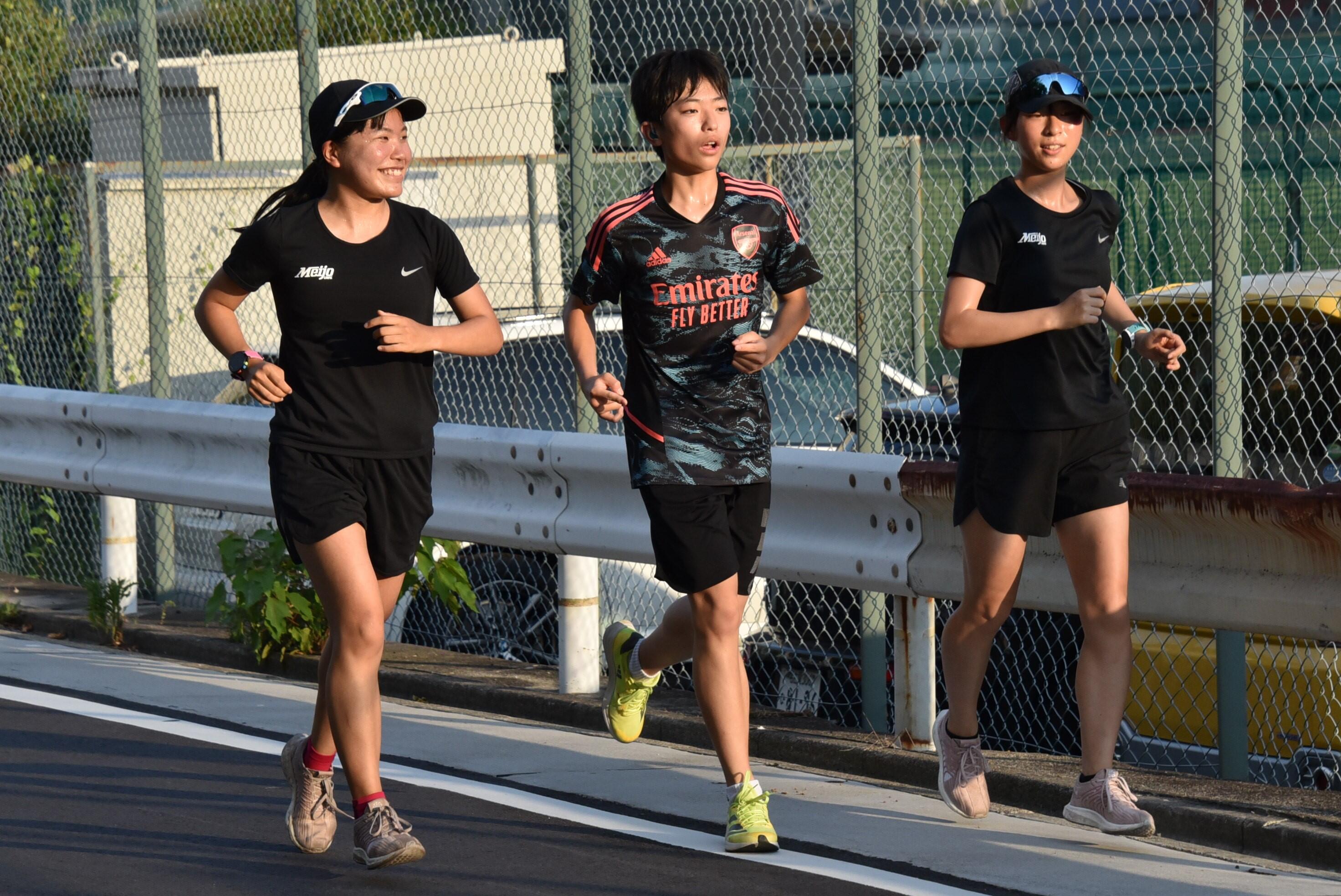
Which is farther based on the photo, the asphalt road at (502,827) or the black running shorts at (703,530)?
the black running shorts at (703,530)

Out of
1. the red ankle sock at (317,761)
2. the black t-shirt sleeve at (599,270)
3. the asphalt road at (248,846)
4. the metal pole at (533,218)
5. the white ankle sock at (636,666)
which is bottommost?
the asphalt road at (248,846)

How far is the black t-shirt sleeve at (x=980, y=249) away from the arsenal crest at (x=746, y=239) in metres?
0.53

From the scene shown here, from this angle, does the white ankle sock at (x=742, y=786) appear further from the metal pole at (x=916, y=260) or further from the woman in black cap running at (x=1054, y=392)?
the metal pole at (x=916, y=260)

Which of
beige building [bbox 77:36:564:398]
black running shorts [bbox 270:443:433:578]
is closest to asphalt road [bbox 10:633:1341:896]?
black running shorts [bbox 270:443:433:578]

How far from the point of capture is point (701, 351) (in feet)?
17.1

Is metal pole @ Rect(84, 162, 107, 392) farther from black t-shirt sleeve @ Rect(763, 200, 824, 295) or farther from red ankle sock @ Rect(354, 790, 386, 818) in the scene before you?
black t-shirt sleeve @ Rect(763, 200, 824, 295)

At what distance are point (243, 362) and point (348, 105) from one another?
0.73 m

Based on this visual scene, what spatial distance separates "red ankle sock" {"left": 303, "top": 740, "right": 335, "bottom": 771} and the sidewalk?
1798mm

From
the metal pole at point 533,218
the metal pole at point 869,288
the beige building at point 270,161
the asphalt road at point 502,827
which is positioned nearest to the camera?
the asphalt road at point 502,827

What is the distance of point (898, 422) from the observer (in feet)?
24.6

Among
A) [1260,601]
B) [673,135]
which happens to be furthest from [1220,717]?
[673,135]

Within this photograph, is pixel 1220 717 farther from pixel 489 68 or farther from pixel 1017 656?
pixel 489 68

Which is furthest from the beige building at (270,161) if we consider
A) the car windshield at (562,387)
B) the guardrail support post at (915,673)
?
the guardrail support post at (915,673)

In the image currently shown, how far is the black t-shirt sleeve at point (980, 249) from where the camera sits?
16.7ft
